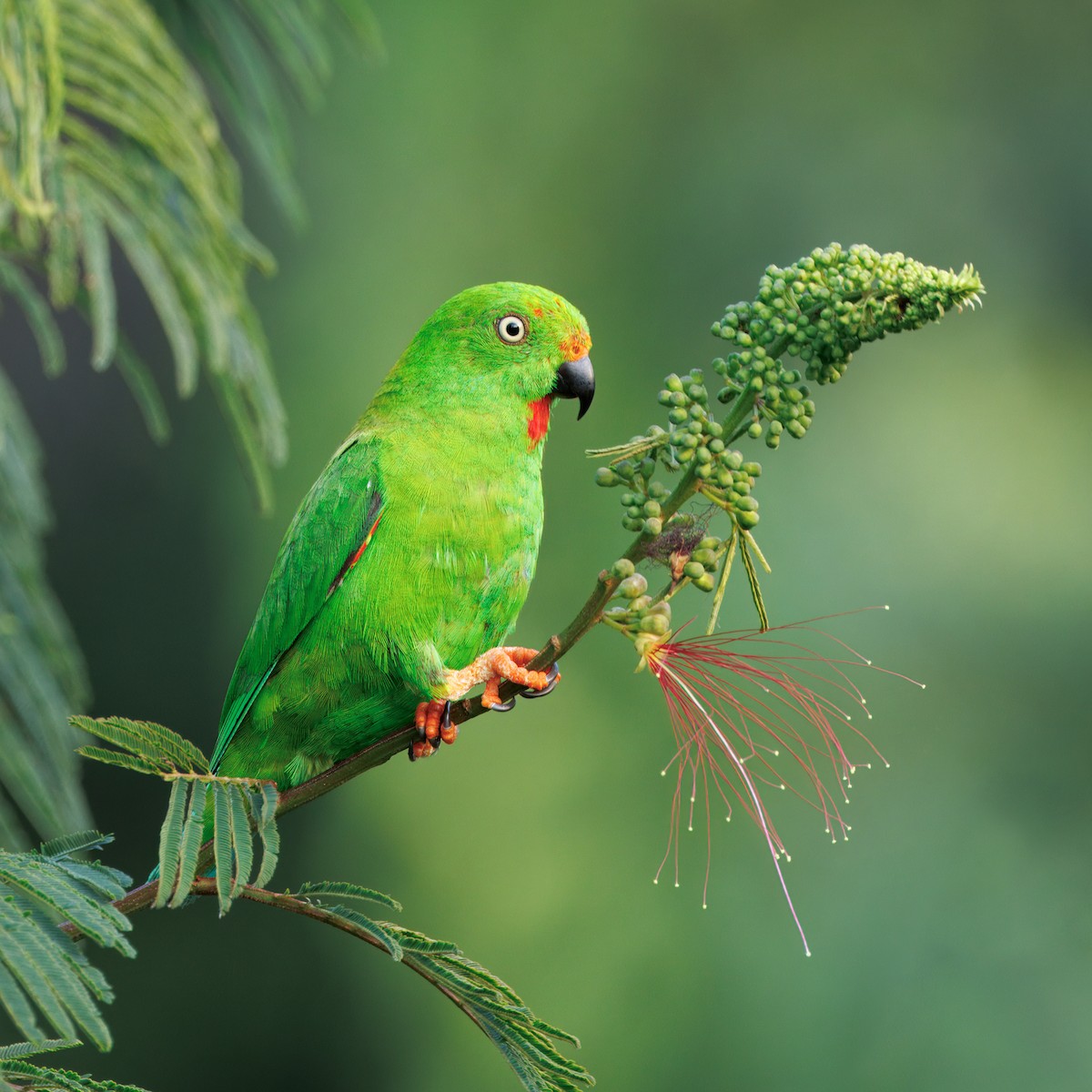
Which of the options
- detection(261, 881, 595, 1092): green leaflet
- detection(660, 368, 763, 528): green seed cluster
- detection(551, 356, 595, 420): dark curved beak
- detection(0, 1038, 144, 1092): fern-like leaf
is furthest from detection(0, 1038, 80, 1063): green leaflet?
detection(551, 356, 595, 420): dark curved beak

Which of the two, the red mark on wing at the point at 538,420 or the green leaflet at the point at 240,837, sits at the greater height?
the red mark on wing at the point at 538,420

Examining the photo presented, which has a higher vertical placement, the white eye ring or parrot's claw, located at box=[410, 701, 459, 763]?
the white eye ring

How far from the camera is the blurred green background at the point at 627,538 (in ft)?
14.3

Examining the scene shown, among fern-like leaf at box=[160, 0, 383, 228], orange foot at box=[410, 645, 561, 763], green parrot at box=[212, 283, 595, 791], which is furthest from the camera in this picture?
fern-like leaf at box=[160, 0, 383, 228]

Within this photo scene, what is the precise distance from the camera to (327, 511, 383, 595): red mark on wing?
1.94m

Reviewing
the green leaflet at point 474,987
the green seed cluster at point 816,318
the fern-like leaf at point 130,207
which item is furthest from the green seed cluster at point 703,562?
the fern-like leaf at point 130,207

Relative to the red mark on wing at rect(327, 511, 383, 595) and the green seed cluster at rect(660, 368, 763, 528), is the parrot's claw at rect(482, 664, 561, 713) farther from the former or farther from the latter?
the red mark on wing at rect(327, 511, 383, 595)

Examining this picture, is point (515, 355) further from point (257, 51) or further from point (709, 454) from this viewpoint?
point (257, 51)

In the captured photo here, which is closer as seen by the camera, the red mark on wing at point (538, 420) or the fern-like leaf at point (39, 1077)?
the fern-like leaf at point (39, 1077)

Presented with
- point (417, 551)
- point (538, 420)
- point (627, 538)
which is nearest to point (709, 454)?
point (417, 551)

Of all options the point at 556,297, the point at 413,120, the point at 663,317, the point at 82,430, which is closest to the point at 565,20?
the point at 413,120

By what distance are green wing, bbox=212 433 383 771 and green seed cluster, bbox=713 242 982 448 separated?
79 centimetres

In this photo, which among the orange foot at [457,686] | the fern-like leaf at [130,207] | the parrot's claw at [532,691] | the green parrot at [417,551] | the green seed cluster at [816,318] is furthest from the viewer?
the fern-like leaf at [130,207]

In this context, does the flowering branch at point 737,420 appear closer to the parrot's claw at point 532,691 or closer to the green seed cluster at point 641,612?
the green seed cluster at point 641,612
